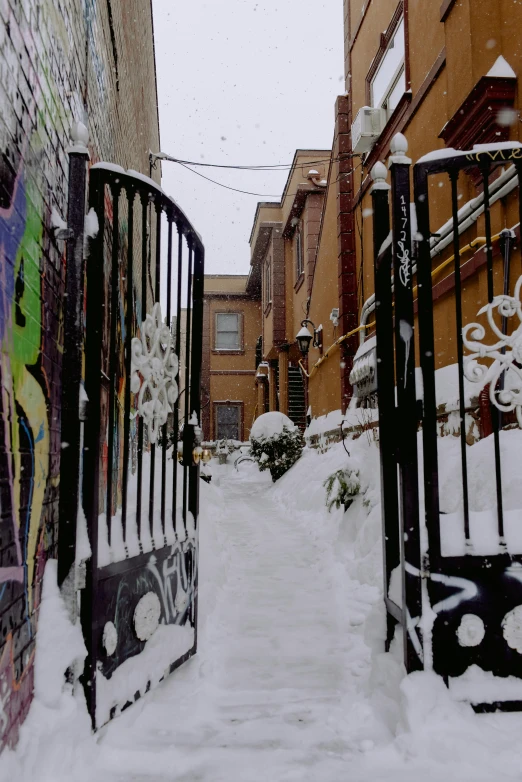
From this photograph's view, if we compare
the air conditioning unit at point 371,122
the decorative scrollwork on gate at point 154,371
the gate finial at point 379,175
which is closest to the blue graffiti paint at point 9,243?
the decorative scrollwork on gate at point 154,371

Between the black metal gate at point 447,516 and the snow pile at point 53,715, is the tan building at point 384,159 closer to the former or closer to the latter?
the black metal gate at point 447,516

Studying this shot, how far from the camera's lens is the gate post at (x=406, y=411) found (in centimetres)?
290

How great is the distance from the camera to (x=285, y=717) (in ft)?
9.70

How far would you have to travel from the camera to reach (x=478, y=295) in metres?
5.55

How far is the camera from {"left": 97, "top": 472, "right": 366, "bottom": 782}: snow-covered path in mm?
2512

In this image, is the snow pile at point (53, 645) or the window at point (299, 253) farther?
the window at point (299, 253)

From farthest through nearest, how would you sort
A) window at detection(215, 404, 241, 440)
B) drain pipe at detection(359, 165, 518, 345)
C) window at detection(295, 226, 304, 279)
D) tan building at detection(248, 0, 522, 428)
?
window at detection(215, 404, 241, 440), window at detection(295, 226, 304, 279), tan building at detection(248, 0, 522, 428), drain pipe at detection(359, 165, 518, 345)

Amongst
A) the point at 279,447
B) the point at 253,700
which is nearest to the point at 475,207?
the point at 253,700

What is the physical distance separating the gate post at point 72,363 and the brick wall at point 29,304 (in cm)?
9

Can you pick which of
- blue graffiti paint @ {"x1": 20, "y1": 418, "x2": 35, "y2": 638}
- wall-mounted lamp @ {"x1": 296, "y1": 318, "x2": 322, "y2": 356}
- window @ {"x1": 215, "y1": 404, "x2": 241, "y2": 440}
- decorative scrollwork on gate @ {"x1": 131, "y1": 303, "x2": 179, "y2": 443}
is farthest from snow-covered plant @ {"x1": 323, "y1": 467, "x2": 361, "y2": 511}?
window @ {"x1": 215, "y1": 404, "x2": 241, "y2": 440}

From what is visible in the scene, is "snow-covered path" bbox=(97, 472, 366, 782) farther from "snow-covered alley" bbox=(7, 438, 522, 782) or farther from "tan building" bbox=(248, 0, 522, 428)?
"tan building" bbox=(248, 0, 522, 428)

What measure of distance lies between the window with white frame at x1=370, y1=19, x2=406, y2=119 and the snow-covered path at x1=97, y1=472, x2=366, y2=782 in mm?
7298

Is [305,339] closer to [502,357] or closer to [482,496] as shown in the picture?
[482,496]

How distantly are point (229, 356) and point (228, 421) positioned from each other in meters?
2.94
